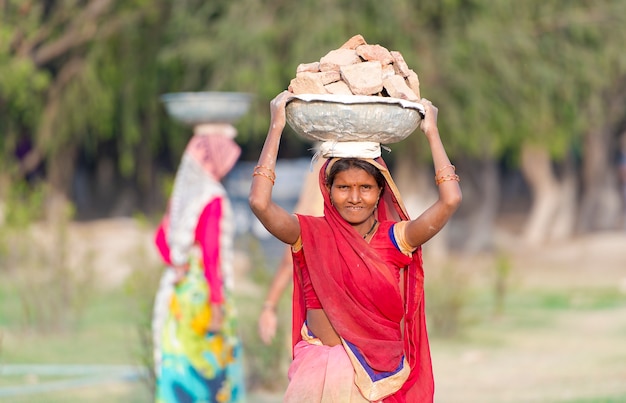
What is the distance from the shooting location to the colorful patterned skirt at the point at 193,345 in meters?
6.87

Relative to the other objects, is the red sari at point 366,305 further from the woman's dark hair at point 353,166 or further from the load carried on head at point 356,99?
the load carried on head at point 356,99

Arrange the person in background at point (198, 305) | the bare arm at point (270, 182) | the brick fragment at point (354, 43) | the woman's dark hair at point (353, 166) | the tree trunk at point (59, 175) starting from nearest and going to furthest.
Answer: the bare arm at point (270, 182) < the woman's dark hair at point (353, 166) < the brick fragment at point (354, 43) < the person in background at point (198, 305) < the tree trunk at point (59, 175)

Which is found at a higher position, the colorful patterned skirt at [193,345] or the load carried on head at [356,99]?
the load carried on head at [356,99]

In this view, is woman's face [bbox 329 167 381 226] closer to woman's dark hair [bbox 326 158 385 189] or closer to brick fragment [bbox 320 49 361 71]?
woman's dark hair [bbox 326 158 385 189]

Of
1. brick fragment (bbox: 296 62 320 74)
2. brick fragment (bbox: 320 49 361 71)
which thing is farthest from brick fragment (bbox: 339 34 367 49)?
brick fragment (bbox: 296 62 320 74)

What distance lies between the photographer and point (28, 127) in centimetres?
2081

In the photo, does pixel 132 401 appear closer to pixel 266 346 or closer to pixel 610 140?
pixel 266 346

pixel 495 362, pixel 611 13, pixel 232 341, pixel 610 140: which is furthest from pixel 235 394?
pixel 610 140

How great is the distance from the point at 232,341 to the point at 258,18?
10431mm

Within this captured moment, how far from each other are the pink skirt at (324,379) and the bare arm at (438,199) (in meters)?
0.48

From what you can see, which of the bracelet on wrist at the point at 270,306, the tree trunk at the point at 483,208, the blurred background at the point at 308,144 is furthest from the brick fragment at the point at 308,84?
the tree trunk at the point at 483,208

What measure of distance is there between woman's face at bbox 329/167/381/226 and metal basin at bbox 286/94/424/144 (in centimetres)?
14

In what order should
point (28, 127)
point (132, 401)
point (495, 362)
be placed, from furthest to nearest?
1. point (28, 127)
2. point (495, 362)
3. point (132, 401)

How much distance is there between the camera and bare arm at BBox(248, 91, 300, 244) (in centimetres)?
421
